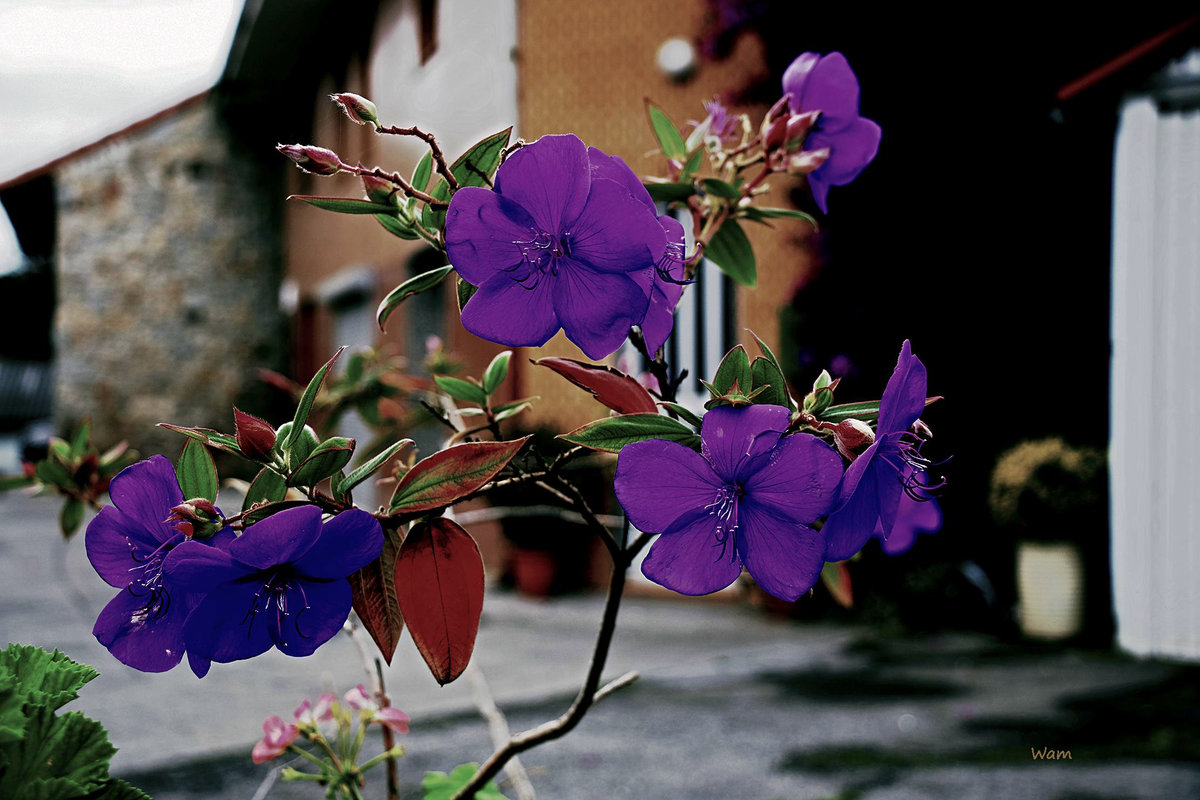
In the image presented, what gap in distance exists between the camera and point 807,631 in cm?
500

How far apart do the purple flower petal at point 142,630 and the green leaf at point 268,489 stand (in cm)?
6

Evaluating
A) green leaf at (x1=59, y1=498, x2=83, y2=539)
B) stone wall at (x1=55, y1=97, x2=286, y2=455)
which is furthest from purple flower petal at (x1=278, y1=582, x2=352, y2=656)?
stone wall at (x1=55, y1=97, x2=286, y2=455)

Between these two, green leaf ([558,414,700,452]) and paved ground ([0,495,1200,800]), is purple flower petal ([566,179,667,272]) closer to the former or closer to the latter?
green leaf ([558,414,700,452])

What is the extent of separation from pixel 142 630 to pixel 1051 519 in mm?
4840

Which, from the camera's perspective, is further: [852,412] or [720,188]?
[720,188]

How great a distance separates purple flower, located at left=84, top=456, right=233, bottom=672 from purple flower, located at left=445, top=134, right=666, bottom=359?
0.18 metres

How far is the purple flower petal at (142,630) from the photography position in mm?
477

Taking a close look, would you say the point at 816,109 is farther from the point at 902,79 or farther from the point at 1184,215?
the point at 902,79

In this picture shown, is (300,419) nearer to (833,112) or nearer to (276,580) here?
(276,580)

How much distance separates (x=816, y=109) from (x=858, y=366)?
4446mm

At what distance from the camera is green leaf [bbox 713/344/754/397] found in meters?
0.52

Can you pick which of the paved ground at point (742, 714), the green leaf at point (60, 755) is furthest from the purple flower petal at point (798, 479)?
the paved ground at point (742, 714)

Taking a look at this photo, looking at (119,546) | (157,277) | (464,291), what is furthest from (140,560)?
(157,277)

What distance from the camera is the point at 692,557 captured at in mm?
498
